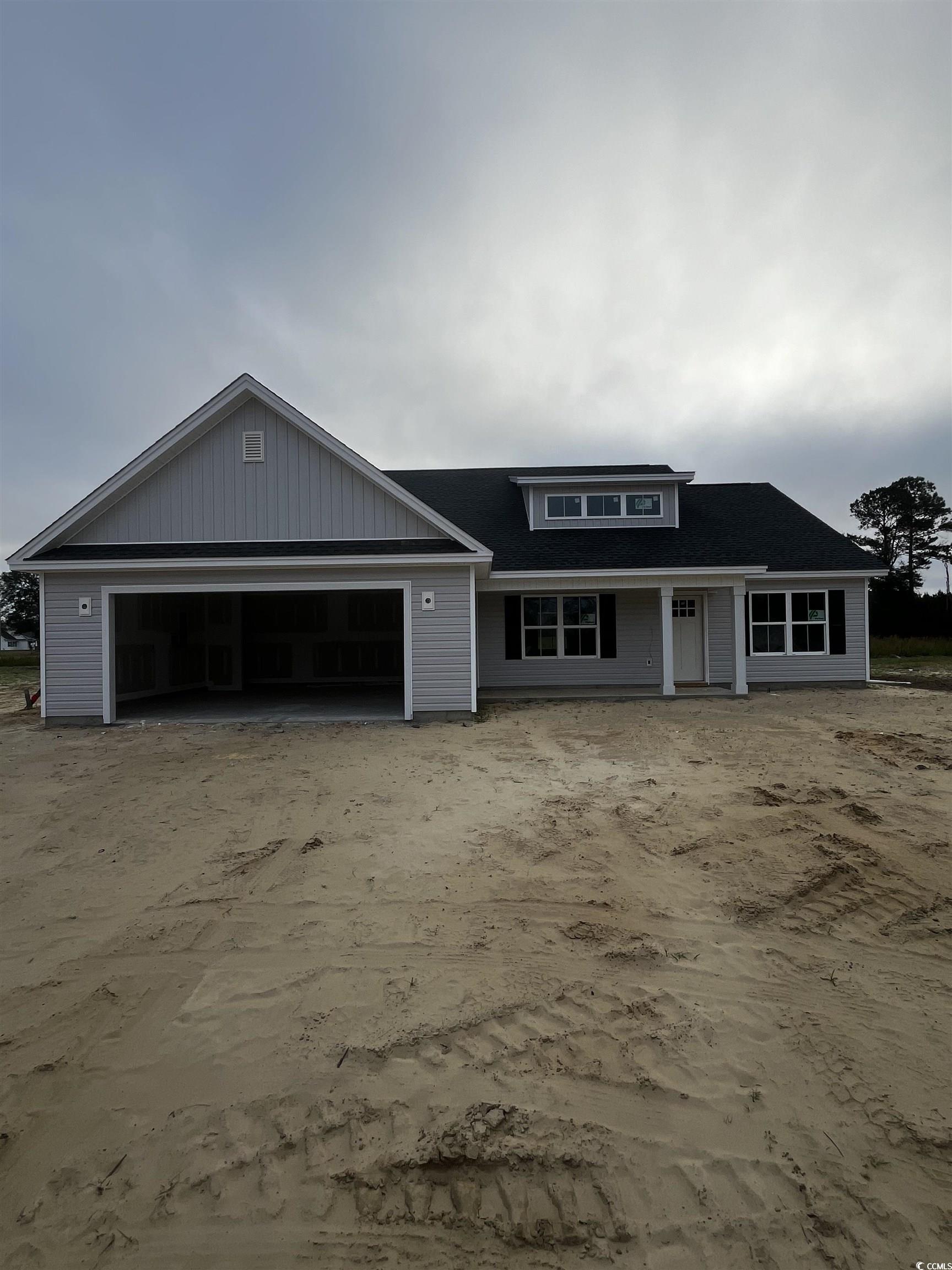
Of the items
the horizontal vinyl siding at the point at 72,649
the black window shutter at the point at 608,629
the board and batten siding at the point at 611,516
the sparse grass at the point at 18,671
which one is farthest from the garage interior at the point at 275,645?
the sparse grass at the point at 18,671

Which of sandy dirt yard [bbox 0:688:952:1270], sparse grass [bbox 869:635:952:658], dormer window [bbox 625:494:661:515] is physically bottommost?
sandy dirt yard [bbox 0:688:952:1270]

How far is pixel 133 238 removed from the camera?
1781cm

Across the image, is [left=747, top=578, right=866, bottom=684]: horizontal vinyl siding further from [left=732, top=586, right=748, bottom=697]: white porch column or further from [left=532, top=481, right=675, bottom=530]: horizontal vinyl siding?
[left=532, top=481, right=675, bottom=530]: horizontal vinyl siding

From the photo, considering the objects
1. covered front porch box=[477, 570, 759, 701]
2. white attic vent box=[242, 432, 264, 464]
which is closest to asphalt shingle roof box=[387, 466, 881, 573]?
covered front porch box=[477, 570, 759, 701]

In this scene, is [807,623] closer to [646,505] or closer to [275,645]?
[646,505]

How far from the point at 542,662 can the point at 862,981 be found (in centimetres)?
1216

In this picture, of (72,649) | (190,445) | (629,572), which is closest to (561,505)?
(629,572)

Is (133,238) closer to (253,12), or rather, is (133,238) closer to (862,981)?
(253,12)

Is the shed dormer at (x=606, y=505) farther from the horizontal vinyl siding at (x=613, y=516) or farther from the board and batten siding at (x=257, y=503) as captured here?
the board and batten siding at (x=257, y=503)

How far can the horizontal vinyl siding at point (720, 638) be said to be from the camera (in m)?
15.1

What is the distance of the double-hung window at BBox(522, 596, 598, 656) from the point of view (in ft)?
50.0

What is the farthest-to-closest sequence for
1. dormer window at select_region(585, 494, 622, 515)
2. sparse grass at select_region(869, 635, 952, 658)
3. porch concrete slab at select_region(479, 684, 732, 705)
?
sparse grass at select_region(869, 635, 952, 658)
dormer window at select_region(585, 494, 622, 515)
porch concrete slab at select_region(479, 684, 732, 705)

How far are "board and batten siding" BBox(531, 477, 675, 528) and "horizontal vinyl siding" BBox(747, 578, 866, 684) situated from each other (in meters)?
3.12

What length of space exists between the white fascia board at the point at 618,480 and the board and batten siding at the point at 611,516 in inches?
4.5
